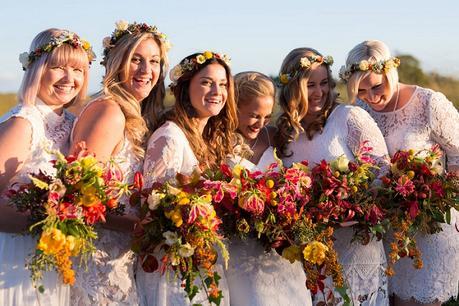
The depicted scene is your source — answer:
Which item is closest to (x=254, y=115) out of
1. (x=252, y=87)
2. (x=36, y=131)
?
(x=252, y=87)

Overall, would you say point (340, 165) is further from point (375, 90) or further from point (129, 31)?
point (129, 31)

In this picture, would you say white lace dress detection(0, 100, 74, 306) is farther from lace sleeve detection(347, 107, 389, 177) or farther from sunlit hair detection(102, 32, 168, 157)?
lace sleeve detection(347, 107, 389, 177)

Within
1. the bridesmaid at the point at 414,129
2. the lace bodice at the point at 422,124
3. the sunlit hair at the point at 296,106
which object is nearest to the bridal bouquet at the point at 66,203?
the sunlit hair at the point at 296,106

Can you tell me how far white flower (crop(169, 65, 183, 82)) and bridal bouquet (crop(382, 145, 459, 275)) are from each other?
1.85 metres

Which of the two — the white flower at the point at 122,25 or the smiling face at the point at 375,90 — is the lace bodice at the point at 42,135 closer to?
the white flower at the point at 122,25

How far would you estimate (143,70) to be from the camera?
19.1ft

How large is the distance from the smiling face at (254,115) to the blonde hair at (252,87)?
0.03 m

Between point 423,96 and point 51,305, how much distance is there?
379cm

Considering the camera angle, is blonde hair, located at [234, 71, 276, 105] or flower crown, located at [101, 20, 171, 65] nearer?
flower crown, located at [101, 20, 171, 65]

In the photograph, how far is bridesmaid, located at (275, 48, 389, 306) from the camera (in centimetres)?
630

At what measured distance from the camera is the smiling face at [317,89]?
6.61 m

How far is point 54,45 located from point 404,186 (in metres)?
2.82

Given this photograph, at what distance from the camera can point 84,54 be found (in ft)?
18.2

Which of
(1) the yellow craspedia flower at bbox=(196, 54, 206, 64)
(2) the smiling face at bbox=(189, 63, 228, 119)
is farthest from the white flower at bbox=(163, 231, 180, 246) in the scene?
(1) the yellow craspedia flower at bbox=(196, 54, 206, 64)
